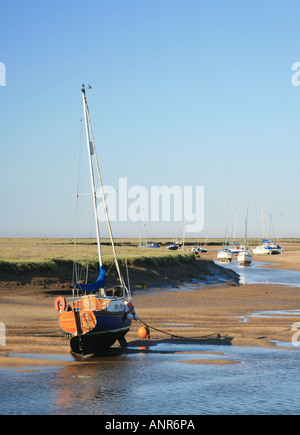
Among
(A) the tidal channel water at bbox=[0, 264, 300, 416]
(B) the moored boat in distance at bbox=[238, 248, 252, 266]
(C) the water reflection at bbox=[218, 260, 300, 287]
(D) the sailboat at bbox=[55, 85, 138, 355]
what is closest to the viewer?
(A) the tidal channel water at bbox=[0, 264, 300, 416]

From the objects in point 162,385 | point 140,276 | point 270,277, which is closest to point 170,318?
point 162,385

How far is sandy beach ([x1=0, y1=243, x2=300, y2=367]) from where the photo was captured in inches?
1041

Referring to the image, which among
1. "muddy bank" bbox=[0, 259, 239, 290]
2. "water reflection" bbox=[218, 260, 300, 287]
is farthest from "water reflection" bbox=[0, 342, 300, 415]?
"water reflection" bbox=[218, 260, 300, 287]

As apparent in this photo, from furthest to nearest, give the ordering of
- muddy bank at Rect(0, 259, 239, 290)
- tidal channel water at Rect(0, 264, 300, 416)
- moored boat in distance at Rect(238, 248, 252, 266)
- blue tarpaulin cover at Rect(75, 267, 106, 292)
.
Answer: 1. moored boat in distance at Rect(238, 248, 252, 266)
2. muddy bank at Rect(0, 259, 239, 290)
3. blue tarpaulin cover at Rect(75, 267, 106, 292)
4. tidal channel water at Rect(0, 264, 300, 416)

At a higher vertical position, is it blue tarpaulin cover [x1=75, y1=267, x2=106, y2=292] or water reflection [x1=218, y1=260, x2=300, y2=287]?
blue tarpaulin cover [x1=75, y1=267, x2=106, y2=292]

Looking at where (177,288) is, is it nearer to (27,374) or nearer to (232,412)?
(27,374)

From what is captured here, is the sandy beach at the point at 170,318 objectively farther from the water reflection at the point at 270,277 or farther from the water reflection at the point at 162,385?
the water reflection at the point at 270,277

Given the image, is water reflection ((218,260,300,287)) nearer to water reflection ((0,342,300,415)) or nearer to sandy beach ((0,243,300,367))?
sandy beach ((0,243,300,367))

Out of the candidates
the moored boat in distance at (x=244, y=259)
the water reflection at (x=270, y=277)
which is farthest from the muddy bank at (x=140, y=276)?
the moored boat in distance at (x=244, y=259)

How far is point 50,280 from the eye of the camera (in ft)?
152

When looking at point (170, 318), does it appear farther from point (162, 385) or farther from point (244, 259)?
point (244, 259)

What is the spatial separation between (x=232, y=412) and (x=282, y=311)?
21731 millimetres

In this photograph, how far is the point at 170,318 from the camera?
109 ft

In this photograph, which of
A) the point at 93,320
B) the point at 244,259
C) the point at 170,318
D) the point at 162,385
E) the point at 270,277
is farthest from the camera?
the point at 244,259
